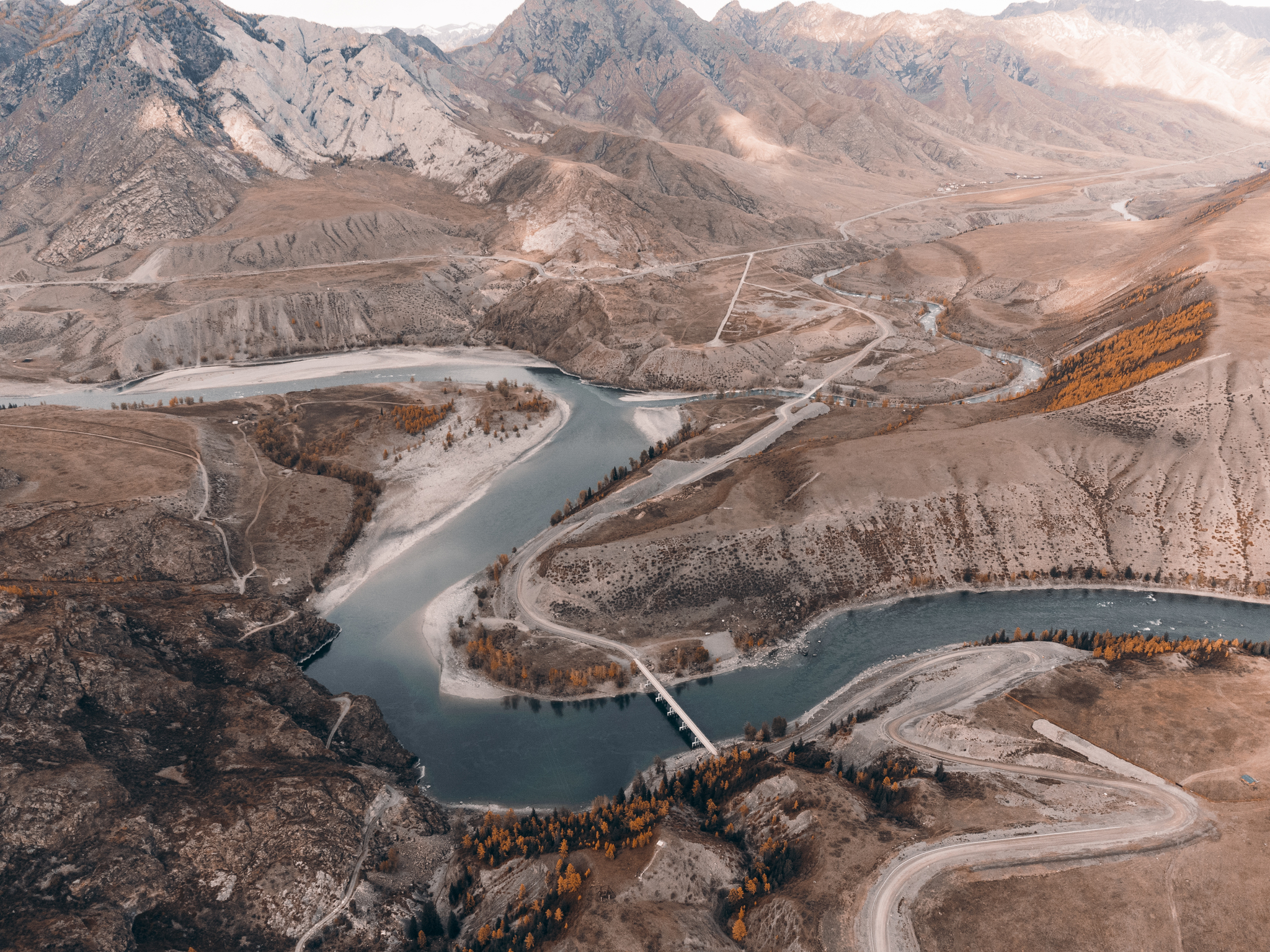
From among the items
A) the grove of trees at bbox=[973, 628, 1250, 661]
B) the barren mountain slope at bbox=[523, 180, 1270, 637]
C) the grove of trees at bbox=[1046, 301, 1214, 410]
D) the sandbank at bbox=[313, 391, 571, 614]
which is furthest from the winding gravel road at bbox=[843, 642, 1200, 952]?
the grove of trees at bbox=[1046, 301, 1214, 410]

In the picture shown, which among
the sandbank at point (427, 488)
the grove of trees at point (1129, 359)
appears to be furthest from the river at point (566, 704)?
the grove of trees at point (1129, 359)

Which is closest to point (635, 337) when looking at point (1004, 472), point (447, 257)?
point (447, 257)

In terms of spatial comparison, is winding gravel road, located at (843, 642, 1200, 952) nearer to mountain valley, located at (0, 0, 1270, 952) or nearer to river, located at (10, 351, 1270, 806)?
mountain valley, located at (0, 0, 1270, 952)

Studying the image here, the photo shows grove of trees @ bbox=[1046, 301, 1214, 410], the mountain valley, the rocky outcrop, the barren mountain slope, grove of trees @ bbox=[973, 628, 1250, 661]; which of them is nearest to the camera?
the rocky outcrop

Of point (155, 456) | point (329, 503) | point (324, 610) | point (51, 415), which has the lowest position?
point (324, 610)

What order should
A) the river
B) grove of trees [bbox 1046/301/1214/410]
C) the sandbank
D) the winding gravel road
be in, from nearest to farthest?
the winding gravel road
the river
the sandbank
grove of trees [bbox 1046/301/1214/410]

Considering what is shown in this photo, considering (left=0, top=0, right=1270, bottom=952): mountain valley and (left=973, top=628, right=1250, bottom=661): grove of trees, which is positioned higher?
(left=0, top=0, right=1270, bottom=952): mountain valley

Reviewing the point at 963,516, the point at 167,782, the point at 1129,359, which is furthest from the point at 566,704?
the point at 1129,359

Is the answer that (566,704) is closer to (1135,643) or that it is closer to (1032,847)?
(1032,847)

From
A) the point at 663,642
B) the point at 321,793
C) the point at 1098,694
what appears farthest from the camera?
the point at 663,642

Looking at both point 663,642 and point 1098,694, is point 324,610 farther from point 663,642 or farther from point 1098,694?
point 1098,694
